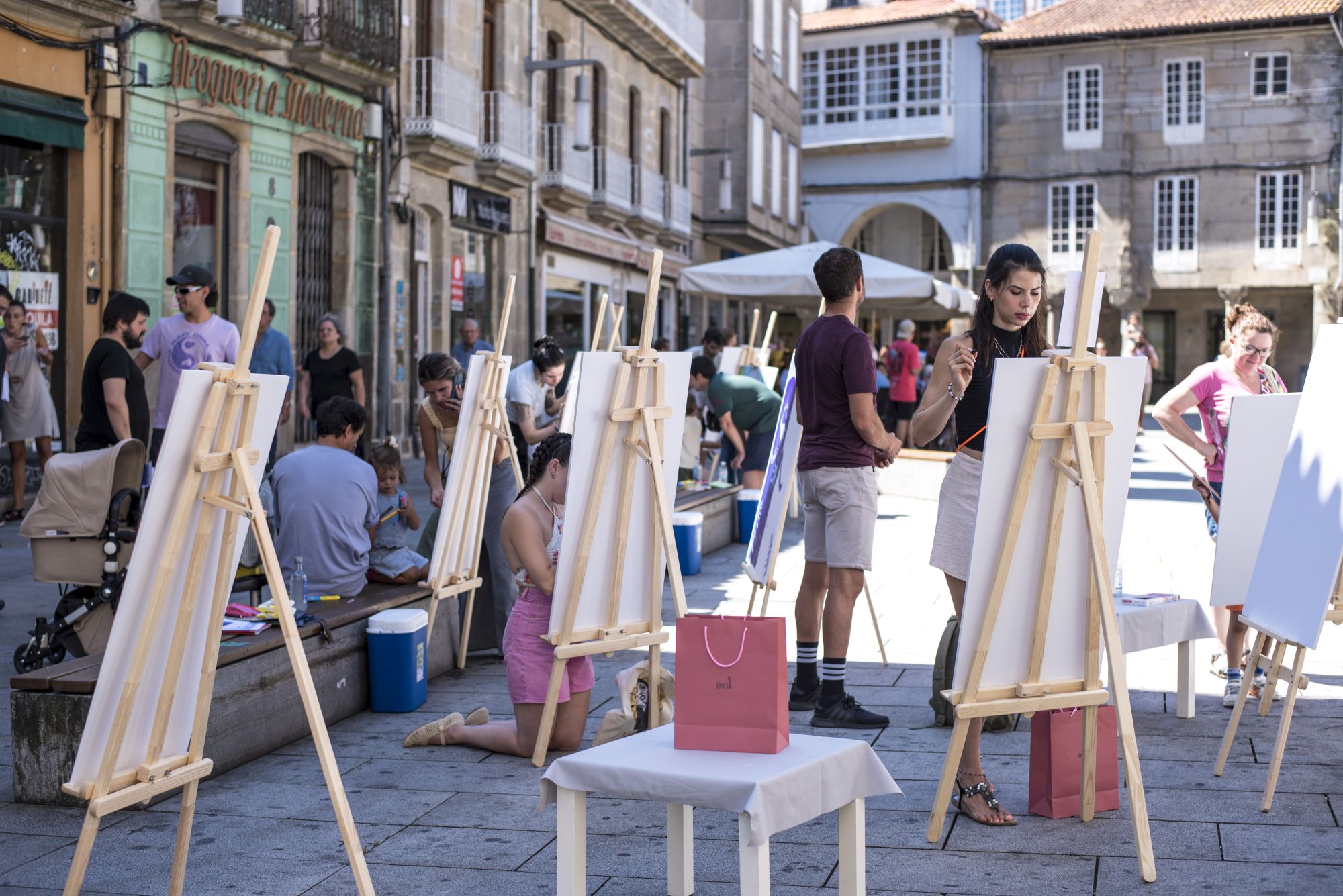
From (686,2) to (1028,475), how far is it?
90.1ft

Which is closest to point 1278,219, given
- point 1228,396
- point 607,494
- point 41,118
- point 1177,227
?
point 1177,227

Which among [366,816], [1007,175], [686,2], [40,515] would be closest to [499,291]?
[686,2]

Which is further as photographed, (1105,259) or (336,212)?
(1105,259)

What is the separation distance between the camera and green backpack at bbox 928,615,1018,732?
19.6ft

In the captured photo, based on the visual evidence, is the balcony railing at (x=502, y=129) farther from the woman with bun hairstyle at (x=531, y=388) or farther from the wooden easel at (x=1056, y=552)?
the wooden easel at (x=1056, y=552)

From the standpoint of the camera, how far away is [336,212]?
59.1 ft

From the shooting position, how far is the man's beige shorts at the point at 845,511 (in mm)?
6047

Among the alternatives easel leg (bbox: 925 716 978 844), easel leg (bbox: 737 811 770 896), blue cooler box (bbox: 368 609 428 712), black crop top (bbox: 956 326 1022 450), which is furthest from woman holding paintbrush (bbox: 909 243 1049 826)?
blue cooler box (bbox: 368 609 428 712)

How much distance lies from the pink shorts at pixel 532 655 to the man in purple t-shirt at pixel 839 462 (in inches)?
40.9

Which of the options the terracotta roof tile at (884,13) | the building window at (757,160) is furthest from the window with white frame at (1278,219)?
the building window at (757,160)

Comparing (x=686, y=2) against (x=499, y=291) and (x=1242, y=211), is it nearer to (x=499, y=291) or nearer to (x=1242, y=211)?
(x=499, y=291)

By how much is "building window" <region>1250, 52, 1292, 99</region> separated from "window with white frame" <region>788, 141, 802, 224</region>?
12.9 meters

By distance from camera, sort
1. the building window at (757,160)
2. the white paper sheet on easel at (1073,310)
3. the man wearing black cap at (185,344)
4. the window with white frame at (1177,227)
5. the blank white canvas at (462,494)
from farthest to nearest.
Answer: the window with white frame at (1177,227) → the building window at (757,160) → the man wearing black cap at (185,344) → the blank white canvas at (462,494) → the white paper sheet on easel at (1073,310)

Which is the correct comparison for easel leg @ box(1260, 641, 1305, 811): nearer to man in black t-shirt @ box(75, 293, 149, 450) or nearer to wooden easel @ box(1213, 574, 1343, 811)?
wooden easel @ box(1213, 574, 1343, 811)
